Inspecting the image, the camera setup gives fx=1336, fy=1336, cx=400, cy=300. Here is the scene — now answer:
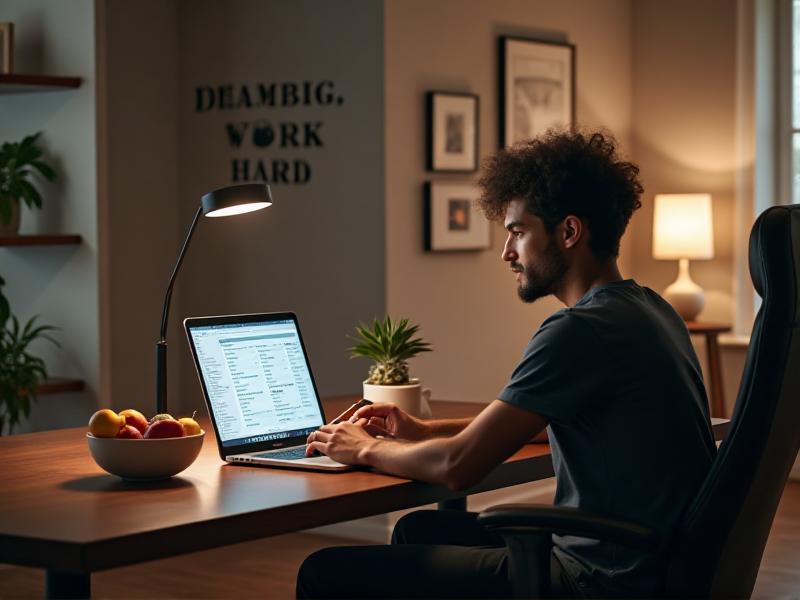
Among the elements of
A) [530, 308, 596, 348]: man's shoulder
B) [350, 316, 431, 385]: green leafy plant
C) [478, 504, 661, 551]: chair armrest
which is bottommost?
[478, 504, 661, 551]: chair armrest

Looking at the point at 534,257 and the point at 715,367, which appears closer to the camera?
the point at 534,257

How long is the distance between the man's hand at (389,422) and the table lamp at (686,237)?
11.7ft

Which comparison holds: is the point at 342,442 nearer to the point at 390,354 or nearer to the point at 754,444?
the point at 390,354

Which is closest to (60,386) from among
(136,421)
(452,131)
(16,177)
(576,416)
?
(16,177)

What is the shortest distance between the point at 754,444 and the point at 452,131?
343 cm

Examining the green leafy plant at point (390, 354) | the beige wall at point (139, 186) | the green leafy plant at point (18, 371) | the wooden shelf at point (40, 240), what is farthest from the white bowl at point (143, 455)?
the beige wall at point (139, 186)

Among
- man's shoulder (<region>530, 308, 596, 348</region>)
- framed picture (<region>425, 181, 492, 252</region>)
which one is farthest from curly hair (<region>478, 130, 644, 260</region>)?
framed picture (<region>425, 181, 492, 252</region>)

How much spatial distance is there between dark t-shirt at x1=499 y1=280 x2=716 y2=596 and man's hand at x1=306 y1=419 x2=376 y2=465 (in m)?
0.36

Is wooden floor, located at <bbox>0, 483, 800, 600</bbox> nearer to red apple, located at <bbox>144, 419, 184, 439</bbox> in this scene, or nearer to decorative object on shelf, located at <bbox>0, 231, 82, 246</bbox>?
decorative object on shelf, located at <bbox>0, 231, 82, 246</bbox>

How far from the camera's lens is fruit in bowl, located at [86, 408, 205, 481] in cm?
228

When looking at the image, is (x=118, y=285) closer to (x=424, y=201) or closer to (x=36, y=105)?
(x=36, y=105)

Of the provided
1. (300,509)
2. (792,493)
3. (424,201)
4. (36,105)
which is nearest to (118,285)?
(36,105)

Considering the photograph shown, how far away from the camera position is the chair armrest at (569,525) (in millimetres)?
2049

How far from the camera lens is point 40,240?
15.9 ft
